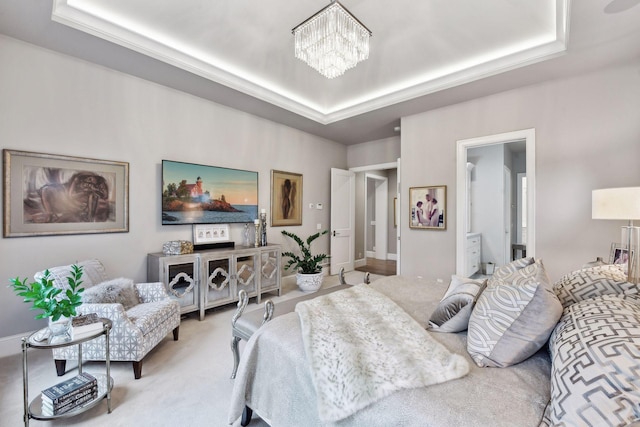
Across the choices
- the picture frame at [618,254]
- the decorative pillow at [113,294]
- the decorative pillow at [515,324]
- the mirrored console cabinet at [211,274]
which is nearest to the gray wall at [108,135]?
the mirrored console cabinet at [211,274]

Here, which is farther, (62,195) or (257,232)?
(257,232)

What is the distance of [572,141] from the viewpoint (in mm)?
3090

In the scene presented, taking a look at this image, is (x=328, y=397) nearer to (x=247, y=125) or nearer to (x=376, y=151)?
(x=247, y=125)

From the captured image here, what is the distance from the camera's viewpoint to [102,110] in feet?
9.78

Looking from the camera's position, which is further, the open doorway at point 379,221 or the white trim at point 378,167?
the open doorway at point 379,221

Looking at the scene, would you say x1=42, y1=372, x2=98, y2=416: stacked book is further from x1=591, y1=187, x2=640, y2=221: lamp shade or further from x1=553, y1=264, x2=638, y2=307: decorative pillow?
x1=591, y1=187, x2=640, y2=221: lamp shade

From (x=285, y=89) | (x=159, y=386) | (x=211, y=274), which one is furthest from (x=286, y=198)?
(x=159, y=386)

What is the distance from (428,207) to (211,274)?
Answer: 3091 millimetres

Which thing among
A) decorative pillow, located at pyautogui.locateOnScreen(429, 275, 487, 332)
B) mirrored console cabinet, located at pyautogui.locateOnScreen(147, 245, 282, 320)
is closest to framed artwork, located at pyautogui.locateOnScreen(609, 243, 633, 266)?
decorative pillow, located at pyautogui.locateOnScreen(429, 275, 487, 332)

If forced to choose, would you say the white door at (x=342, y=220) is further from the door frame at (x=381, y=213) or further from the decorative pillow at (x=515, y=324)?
the decorative pillow at (x=515, y=324)

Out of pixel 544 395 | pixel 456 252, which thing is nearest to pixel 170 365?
pixel 544 395

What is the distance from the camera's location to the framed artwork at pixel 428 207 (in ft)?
13.1

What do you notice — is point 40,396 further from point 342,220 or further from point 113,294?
point 342,220

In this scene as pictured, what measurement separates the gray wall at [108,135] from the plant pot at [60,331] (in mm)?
1259
